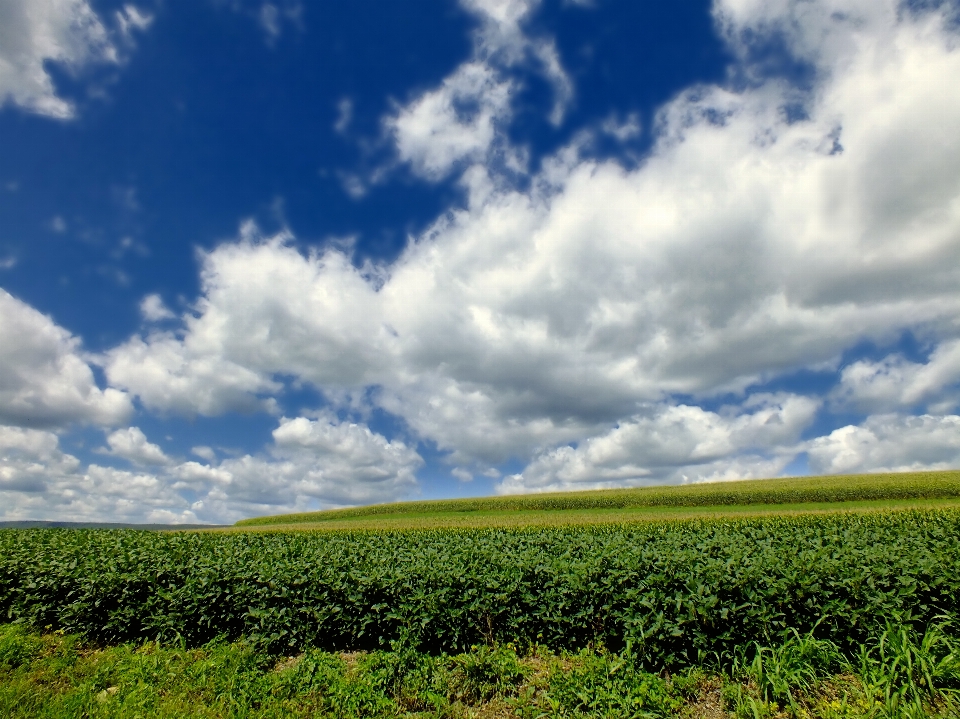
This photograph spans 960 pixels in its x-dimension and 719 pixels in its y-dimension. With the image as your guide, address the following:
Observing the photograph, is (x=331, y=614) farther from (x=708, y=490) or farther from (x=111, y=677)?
(x=708, y=490)

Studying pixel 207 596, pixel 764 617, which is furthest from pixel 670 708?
pixel 207 596

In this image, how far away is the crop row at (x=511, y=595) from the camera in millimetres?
7109

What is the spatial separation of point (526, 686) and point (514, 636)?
108cm

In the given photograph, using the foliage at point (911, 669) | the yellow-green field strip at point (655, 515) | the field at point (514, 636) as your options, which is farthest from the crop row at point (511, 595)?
the yellow-green field strip at point (655, 515)

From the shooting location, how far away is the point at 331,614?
8.59 metres

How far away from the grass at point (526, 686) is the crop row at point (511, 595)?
36cm

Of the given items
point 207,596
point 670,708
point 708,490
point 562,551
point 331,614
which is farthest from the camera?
point 708,490

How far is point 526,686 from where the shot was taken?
681 cm

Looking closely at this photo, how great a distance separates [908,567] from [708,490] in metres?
54.1

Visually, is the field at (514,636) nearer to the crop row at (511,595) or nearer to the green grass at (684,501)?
the crop row at (511,595)

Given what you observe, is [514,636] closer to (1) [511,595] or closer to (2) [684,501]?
(1) [511,595]

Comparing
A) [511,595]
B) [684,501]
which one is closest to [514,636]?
[511,595]

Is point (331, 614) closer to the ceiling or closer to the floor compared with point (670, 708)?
closer to the ceiling

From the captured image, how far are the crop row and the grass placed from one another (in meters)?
0.36
